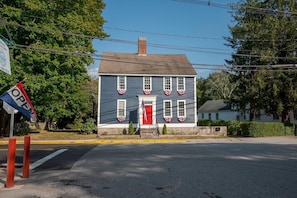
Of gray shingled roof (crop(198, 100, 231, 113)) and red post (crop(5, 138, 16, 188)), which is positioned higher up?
gray shingled roof (crop(198, 100, 231, 113))

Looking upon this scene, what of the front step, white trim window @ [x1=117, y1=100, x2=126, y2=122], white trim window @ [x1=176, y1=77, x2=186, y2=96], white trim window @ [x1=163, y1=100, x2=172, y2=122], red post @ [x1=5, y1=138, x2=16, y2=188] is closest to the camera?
red post @ [x1=5, y1=138, x2=16, y2=188]

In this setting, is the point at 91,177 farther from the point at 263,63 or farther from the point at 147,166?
the point at 263,63

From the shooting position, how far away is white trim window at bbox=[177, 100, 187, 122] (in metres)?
26.5

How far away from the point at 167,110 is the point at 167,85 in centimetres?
261

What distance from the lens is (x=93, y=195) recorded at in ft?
16.9

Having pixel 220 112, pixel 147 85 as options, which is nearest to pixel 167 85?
pixel 147 85

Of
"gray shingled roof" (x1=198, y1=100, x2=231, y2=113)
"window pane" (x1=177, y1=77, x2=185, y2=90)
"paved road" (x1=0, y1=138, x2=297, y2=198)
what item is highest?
"window pane" (x1=177, y1=77, x2=185, y2=90)

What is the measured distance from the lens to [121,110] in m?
25.9

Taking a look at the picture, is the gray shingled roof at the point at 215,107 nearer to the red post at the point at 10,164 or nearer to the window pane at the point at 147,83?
the window pane at the point at 147,83

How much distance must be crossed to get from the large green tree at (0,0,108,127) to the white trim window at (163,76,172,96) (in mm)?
8147

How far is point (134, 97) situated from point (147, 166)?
17966 mm

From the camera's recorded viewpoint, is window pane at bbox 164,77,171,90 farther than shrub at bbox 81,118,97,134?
Yes

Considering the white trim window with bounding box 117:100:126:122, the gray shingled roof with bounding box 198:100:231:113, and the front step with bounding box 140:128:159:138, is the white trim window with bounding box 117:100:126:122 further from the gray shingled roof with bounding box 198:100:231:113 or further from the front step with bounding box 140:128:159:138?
the gray shingled roof with bounding box 198:100:231:113

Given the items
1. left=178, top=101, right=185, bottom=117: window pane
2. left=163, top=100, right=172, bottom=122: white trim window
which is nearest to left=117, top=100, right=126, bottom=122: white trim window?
left=163, top=100, right=172, bottom=122: white trim window
